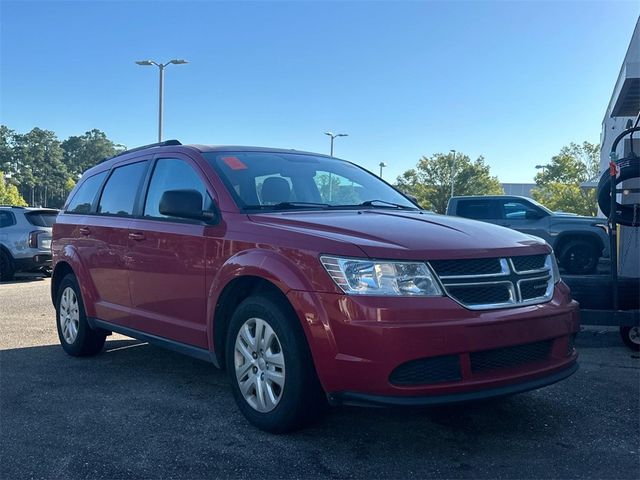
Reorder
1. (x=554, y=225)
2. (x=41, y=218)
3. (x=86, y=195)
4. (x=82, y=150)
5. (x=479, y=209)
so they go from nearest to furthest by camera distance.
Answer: (x=86, y=195), (x=554, y=225), (x=479, y=209), (x=41, y=218), (x=82, y=150)

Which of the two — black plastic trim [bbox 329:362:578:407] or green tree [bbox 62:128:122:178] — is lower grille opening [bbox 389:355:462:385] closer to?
black plastic trim [bbox 329:362:578:407]

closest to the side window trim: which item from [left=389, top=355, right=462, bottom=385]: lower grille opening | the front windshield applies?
the front windshield

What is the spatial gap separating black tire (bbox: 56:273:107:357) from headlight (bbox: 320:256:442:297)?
3329mm

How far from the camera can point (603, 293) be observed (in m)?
5.51

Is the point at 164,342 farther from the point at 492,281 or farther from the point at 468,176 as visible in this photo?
the point at 468,176

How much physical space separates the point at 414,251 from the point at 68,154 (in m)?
112

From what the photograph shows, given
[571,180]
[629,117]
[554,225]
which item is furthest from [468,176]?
[554,225]

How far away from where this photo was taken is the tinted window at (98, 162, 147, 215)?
5078 mm

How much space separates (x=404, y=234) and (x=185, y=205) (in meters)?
1.47

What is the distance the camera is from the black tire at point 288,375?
3301mm

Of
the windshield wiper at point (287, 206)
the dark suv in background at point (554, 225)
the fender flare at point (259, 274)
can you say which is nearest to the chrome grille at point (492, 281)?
the fender flare at point (259, 274)

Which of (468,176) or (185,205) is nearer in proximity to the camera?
(185,205)

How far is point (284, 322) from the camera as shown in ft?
11.0

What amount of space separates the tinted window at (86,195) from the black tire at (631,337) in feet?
17.2
